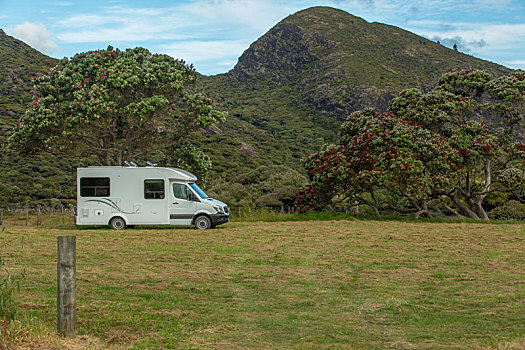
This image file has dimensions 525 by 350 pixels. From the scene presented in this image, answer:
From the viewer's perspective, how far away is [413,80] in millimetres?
98938

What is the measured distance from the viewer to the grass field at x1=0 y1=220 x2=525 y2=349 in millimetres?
6516

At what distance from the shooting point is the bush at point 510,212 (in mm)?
26812

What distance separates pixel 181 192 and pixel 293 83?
98325 millimetres

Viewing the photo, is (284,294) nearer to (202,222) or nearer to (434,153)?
(202,222)

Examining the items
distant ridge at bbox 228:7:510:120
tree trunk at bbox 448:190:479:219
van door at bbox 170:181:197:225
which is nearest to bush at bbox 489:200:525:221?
tree trunk at bbox 448:190:479:219

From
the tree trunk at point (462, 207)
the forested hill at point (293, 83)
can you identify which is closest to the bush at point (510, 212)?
the tree trunk at point (462, 207)

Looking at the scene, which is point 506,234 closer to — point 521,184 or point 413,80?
point 521,184

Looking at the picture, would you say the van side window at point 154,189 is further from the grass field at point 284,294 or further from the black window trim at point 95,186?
the grass field at point 284,294

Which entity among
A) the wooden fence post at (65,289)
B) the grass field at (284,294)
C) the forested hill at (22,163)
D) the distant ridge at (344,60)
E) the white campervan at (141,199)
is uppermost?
the distant ridge at (344,60)

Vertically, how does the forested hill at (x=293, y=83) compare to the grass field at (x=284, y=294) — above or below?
above

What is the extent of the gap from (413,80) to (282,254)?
91.4m

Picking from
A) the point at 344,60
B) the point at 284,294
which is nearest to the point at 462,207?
the point at 284,294

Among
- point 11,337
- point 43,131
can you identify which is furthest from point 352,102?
point 11,337

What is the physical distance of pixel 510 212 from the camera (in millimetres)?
27219
